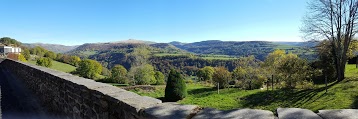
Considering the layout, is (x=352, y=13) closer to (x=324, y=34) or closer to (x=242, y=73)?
(x=324, y=34)

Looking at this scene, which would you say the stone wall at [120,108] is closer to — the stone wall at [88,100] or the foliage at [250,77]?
the stone wall at [88,100]

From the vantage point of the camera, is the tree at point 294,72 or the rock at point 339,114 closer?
the rock at point 339,114

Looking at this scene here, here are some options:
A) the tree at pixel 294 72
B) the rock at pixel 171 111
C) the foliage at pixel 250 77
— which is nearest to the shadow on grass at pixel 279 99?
the tree at pixel 294 72

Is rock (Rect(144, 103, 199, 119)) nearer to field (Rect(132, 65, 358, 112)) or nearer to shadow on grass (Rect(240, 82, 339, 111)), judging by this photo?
field (Rect(132, 65, 358, 112))

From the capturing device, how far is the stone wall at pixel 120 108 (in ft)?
6.92

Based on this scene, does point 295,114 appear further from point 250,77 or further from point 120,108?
point 250,77

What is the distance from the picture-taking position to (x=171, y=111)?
260 centimetres

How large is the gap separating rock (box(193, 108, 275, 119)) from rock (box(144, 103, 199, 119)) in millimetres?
97

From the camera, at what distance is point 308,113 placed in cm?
209

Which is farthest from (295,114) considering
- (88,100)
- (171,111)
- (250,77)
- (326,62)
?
(250,77)

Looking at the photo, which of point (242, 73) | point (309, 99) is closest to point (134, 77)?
point (242, 73)

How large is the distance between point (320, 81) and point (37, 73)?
78.7 ft

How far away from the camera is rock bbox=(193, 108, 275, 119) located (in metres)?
2.12

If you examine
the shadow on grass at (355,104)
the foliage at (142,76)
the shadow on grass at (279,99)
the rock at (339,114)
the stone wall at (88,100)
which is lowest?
the foliage at (142,76)
